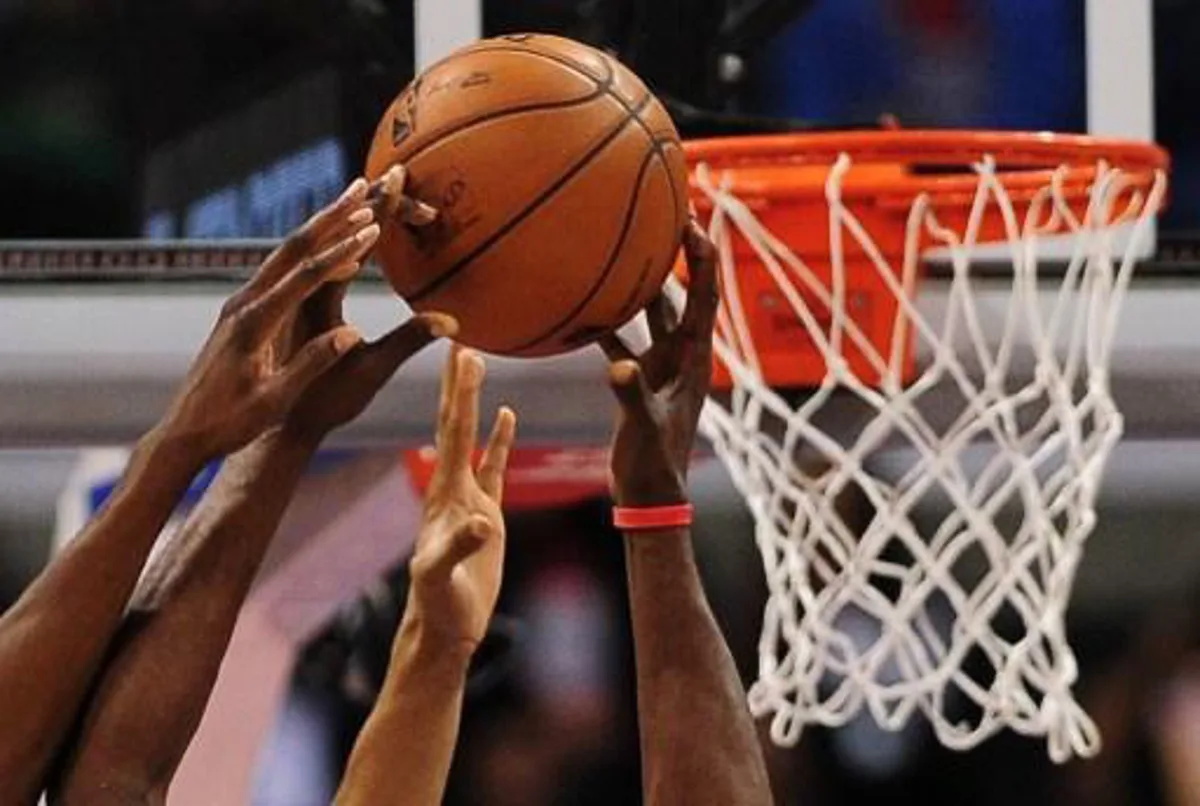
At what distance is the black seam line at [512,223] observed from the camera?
5.95 feet

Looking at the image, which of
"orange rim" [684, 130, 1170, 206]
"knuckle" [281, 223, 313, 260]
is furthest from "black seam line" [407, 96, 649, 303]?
"orange rim" [684, 130, 1170, 206]

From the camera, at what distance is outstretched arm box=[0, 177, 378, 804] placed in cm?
161

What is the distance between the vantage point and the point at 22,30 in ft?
10.6

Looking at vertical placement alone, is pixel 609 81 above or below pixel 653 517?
above

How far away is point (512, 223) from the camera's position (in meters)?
1.82

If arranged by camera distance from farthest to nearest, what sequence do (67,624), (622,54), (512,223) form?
(622,54) < (512,223) < (67,624)

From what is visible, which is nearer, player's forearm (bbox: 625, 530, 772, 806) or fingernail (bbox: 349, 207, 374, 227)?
fingernail (bbox: 349, 207, 374, 227)

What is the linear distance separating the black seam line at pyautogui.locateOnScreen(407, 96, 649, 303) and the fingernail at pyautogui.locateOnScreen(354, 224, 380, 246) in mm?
190

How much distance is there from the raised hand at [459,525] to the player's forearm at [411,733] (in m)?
0.02

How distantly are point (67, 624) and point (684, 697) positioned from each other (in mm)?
527

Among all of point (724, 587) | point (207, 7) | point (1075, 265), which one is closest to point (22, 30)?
point (207, 7)

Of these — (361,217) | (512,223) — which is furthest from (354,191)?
(512,223)

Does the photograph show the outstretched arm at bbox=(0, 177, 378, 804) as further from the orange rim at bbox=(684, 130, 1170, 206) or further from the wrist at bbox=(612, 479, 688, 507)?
the orange rim at bbox=(684, 130, 1170, 206)

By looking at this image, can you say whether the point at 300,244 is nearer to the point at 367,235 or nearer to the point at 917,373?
the point at 367,235
